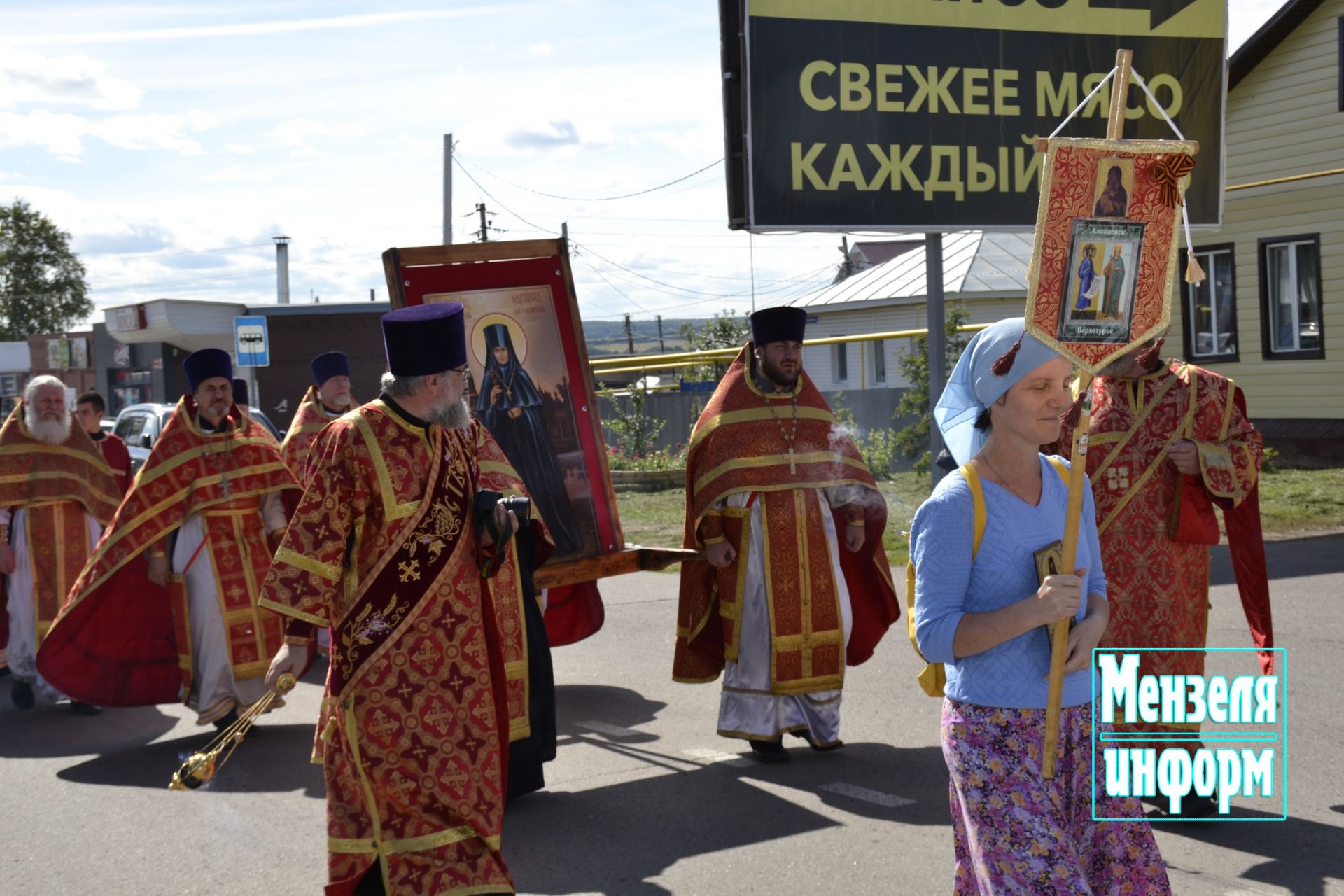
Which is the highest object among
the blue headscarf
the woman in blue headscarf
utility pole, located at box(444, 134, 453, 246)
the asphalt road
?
utility pole, located at box(444, 134, 453, 246)

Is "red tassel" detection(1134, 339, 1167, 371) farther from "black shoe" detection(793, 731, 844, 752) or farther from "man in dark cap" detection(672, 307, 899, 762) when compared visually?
"black shoe" detection(793, 731, 844, 752)

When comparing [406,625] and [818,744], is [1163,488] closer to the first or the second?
[818,744]

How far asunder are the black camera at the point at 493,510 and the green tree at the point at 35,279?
7060 centimetres

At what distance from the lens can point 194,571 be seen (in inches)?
305

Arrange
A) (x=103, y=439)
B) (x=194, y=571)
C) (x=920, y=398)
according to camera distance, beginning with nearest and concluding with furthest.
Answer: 1. (x=194, y=571)
2. (x=103, y=439)
3. (x=920, y=398)

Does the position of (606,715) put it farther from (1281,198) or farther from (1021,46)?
(1281,198)

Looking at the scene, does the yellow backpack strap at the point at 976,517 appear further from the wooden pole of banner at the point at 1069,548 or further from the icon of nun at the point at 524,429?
the icon of nun at the point at 524,429

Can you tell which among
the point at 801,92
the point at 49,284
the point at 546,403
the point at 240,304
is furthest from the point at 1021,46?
the point at 49,284

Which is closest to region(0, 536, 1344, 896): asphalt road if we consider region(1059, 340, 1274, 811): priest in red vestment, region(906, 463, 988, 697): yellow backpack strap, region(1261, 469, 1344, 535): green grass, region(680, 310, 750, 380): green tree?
region(1059, 340, 1274, 811): priest in red vestment

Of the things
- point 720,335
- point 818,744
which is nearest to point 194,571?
point 818,744

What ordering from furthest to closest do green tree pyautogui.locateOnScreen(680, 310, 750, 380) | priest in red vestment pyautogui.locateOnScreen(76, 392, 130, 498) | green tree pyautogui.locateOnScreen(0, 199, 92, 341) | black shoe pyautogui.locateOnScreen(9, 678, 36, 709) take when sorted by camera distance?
green tree pyautogui.locateOnScreen(0, 199, 92, 341) < green tree pyautogui.locateOnScreen(680, 310, 750, 380) < priest in red vestment pyautogui.locateOnScreen(76, 392, 130, 498) < black shoe pyautogui.locateOnScreen(9, 678, 36, 709)

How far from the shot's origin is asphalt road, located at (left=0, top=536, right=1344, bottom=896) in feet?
17.3

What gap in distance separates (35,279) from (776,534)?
2770 inches

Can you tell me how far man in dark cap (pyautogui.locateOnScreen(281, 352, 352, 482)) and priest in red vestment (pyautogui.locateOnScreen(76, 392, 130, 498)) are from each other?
1368 mm
